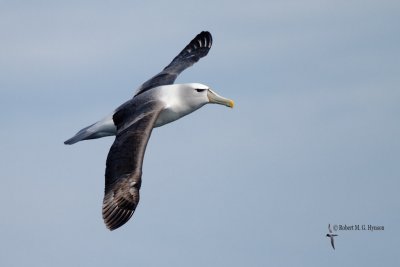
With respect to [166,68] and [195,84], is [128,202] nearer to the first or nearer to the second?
[195,84]

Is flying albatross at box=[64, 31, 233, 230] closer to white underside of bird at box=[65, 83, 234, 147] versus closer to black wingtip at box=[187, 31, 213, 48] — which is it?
white underside of bird at box=[65, 83, 234, 147]

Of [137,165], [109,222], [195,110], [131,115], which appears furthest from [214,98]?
[109,222]

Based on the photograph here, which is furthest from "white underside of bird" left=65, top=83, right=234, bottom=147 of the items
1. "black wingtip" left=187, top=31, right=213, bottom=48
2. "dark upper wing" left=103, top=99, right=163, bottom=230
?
"black wingtip" left=187, top=31, right=213, bottom=48

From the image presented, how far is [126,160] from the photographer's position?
834 inches

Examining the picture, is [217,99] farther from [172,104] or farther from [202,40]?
[202,40]

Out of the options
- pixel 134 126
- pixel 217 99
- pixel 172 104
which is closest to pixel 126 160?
pixel 134 126

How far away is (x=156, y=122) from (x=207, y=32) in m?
7.49

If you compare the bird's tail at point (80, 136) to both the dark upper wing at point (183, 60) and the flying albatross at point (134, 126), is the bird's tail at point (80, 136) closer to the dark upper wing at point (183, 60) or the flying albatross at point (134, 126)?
the flying albatross at point (134, 126)

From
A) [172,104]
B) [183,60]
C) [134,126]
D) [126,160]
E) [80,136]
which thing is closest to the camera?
[126,160]

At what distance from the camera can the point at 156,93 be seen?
24.1m

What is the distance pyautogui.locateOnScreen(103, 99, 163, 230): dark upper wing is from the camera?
2008cm

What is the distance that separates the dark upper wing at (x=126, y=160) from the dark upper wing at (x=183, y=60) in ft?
9.78

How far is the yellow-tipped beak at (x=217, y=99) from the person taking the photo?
24.4 metres

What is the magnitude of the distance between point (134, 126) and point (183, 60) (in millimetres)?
6709
